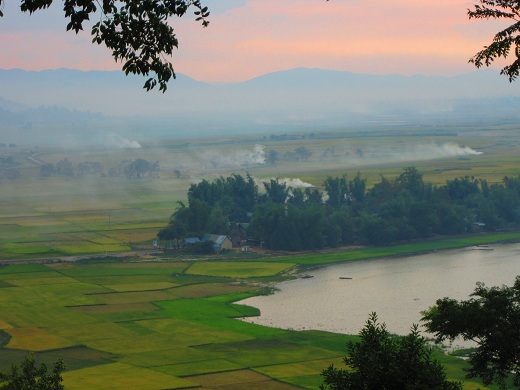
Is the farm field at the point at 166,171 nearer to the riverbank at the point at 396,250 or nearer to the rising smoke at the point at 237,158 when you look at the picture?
the rising smoke at the point at 237,158

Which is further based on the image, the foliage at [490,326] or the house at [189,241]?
the house at [189,241]

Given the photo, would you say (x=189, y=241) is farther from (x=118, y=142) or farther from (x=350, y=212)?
(x=118, y=142)

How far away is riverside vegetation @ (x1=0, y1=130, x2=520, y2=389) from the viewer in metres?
25.2

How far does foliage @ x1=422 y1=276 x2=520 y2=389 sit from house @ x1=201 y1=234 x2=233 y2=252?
34.5 meters

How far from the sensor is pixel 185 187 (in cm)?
7738

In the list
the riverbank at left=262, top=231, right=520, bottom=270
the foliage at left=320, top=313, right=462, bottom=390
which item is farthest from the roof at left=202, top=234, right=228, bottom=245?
the foliage at left=320, top=313, right=462, bottom=390

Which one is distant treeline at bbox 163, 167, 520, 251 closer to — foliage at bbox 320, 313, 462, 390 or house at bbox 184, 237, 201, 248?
house at bbox 184, 237, 201, 248

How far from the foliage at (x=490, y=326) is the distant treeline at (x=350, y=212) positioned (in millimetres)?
35125

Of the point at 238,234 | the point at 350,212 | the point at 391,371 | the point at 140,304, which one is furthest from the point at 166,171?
the point at 391,371

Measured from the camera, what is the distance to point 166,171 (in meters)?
93.1

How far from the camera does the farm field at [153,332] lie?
24500 mm

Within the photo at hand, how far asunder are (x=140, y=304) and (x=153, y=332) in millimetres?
4669

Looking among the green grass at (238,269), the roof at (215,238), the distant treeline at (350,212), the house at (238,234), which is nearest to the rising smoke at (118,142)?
the distant treeline at (350,212)

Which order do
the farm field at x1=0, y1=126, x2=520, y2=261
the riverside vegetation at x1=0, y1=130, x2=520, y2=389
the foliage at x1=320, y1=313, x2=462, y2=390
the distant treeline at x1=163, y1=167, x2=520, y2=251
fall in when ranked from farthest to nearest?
the farm field at x1=0, y1=126, x2=520, y2=261 < the distant treeline at x1=163, y1=167, x2=520, y2=251 < the riverside vegetation at x1=0, y1=130, x2=520, y2=389 < the foliage at x1=320, y1=313, x2=462, y2=390
